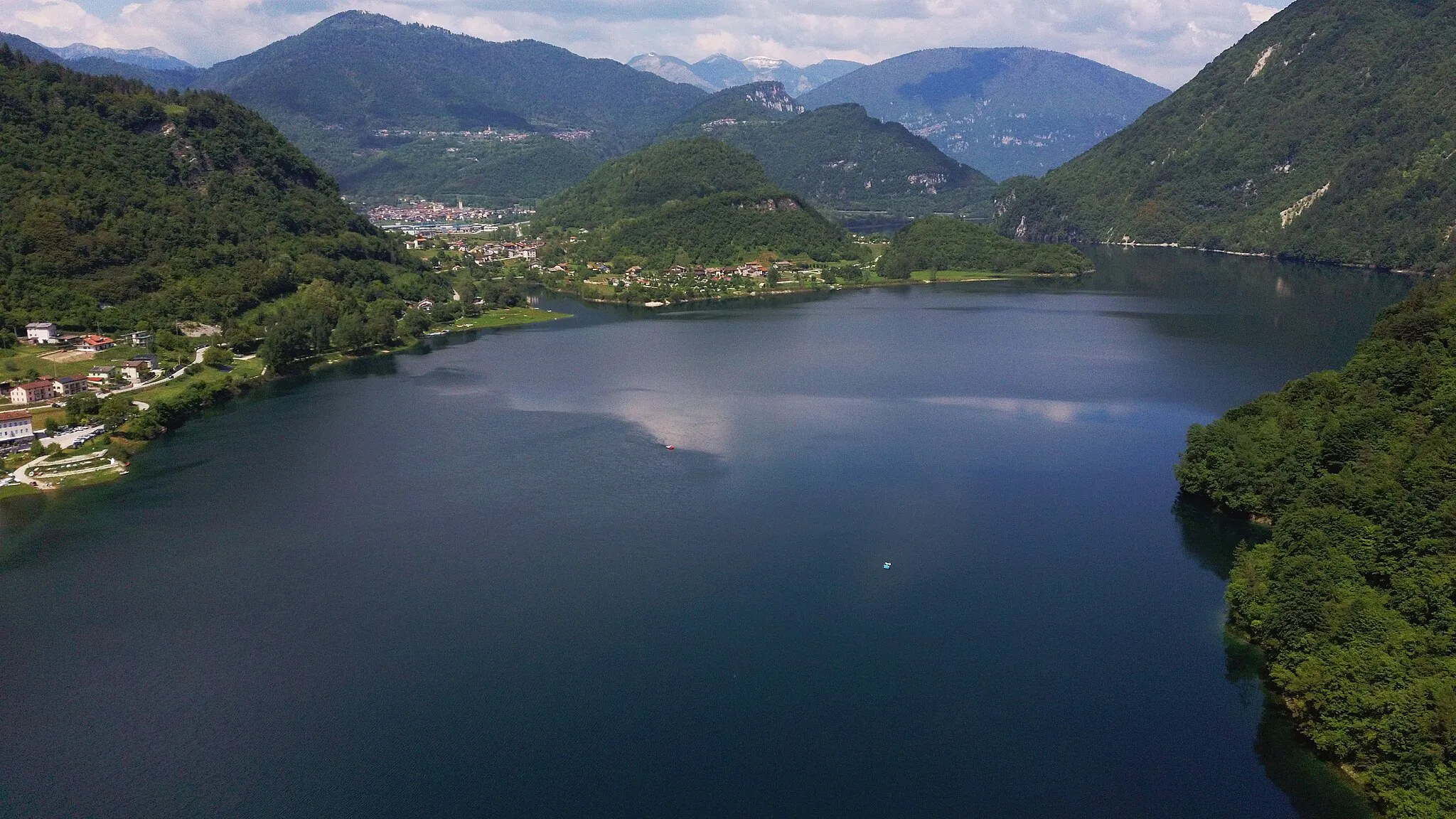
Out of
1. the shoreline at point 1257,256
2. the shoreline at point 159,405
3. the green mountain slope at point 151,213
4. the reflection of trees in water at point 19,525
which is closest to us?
the reflection of trees in water at point 19,525

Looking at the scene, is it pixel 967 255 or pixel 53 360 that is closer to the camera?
pixel 53 360

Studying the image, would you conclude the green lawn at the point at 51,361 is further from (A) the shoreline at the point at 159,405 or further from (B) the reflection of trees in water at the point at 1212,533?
(B) the reflection of trees in water at the point at 1212,533

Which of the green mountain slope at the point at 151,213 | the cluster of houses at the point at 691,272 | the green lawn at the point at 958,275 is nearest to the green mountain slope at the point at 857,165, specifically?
the green lawn at the point at 958,275

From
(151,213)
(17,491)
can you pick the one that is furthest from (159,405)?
(151,213)

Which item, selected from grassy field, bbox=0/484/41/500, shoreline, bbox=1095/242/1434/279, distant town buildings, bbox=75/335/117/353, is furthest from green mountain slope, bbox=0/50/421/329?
shoreline, bbox=1095/242/1434/279

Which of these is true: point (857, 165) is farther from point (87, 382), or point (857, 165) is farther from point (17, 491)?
point (17, 491)

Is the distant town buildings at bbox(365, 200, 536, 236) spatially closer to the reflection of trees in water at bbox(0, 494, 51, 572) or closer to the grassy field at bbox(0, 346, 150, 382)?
the grassy field at bbox(0, 346, 150, 382)
